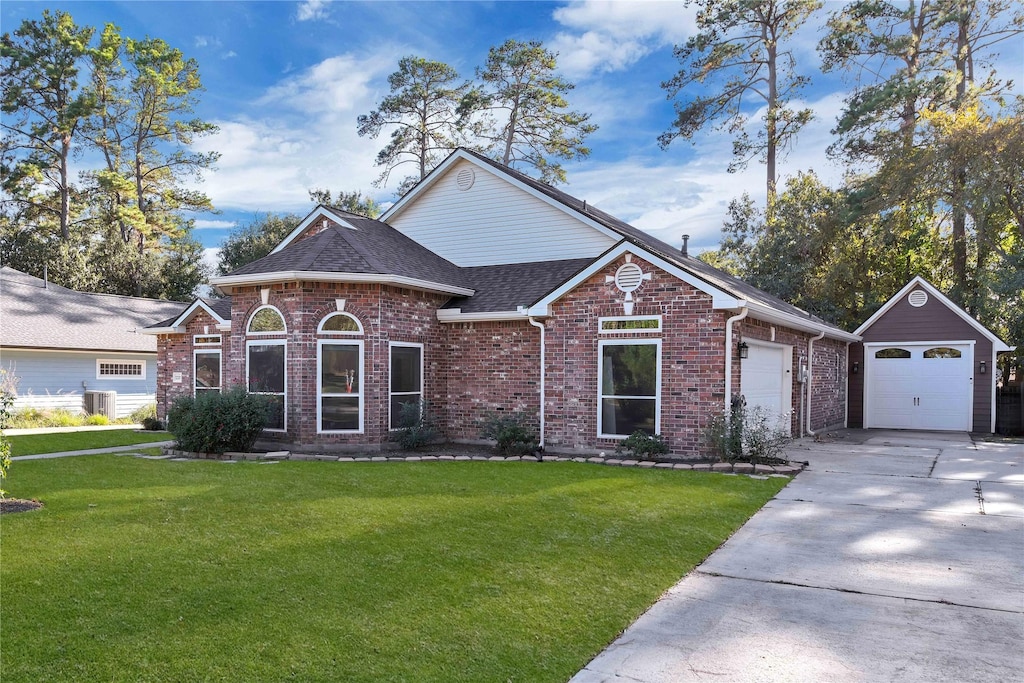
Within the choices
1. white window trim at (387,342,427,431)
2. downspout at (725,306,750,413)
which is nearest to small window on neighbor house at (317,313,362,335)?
white window trim at (387,342,427,431)

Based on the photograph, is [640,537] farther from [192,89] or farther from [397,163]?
[192,89]

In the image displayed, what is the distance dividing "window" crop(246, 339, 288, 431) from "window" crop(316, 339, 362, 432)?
80 cm

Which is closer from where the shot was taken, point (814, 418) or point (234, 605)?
point (234, 605)

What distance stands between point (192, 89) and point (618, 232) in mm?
30922

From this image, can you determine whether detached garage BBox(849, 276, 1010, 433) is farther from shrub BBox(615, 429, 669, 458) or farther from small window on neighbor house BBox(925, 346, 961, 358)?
shrub BBox(615, 429, 669, 458)

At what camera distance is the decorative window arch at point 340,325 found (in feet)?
41.4

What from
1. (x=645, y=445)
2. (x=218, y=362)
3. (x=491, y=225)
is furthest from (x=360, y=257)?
(x=645, y=445)

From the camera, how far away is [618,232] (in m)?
14.9

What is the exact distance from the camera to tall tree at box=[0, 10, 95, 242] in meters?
31.3

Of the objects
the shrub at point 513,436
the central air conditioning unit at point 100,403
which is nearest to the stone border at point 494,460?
the shrub at point 513,436

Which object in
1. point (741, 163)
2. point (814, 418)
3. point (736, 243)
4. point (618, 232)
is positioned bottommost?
point (814, 418)

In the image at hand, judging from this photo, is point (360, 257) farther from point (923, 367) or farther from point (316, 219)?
point (923, 367)

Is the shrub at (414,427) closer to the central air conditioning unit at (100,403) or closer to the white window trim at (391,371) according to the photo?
the white window trim at (391,371)

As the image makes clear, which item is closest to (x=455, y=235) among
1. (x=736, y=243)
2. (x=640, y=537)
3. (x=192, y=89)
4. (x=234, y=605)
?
(x=640, y=537)
